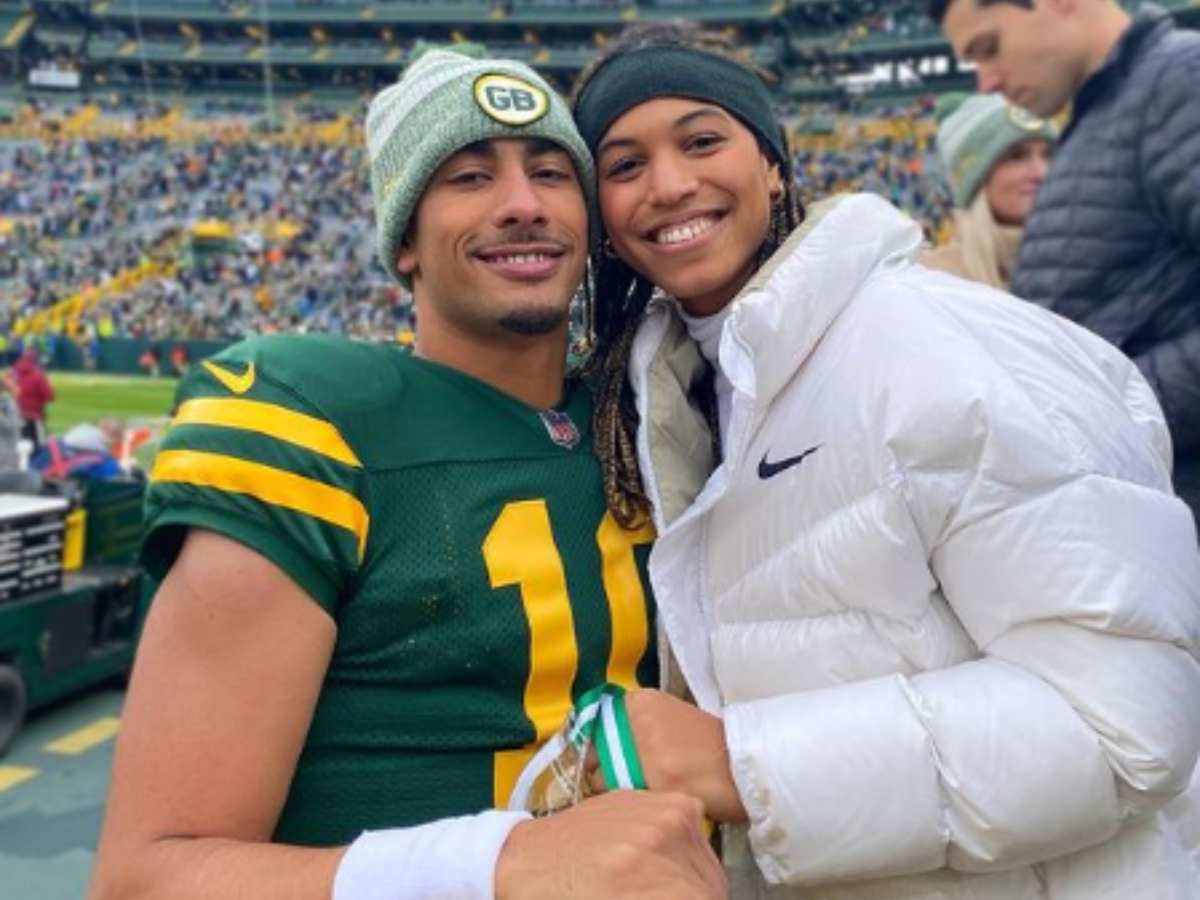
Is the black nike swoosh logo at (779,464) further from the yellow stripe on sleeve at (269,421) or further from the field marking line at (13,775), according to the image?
the field marking line at (13,775)

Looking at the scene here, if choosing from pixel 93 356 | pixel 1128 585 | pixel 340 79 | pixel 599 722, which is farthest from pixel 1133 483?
pixel 340 79

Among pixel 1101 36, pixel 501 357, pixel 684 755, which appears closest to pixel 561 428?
pixel 501 357

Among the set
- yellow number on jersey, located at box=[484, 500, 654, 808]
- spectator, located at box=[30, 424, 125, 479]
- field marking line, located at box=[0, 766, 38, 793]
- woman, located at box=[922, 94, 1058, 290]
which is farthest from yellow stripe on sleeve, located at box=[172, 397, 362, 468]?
spectator, located at box=[30, 424, 125, 479]

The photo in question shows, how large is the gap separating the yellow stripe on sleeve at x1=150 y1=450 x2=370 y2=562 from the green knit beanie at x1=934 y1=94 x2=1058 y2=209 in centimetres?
241

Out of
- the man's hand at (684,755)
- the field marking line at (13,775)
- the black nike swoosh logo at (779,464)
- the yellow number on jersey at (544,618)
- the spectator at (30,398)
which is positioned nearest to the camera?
the man's hand at (684,755)

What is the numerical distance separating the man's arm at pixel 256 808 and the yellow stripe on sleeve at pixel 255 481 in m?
0.07

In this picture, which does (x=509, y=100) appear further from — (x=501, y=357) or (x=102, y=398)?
(x=102, y=398)

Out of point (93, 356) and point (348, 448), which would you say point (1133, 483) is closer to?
point (348, 448)

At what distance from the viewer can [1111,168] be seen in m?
2.36

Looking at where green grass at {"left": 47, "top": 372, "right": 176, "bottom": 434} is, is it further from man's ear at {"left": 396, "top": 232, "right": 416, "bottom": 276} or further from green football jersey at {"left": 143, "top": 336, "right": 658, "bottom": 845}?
green football jersey at {"left": 143, "top": 336, "right": 658, "bottom": 845}

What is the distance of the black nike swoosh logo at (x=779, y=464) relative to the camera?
5.18 ft

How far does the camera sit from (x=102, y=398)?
76.7 ft

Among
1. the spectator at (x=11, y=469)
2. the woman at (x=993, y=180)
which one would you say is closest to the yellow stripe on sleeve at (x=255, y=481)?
the woman at (x=993, y=180)

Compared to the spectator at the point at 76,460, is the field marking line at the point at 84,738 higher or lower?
lower
